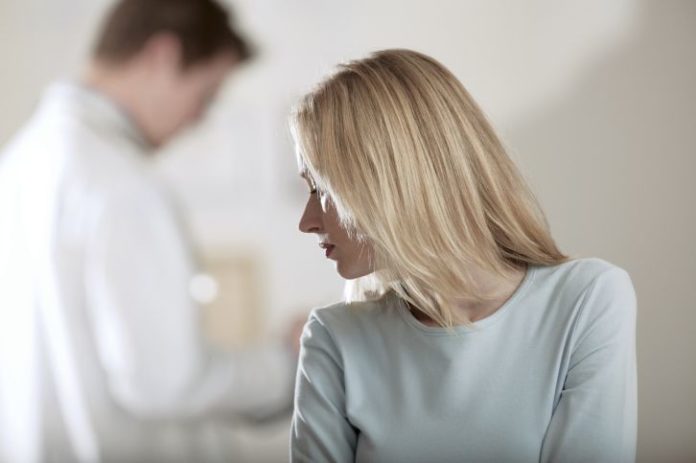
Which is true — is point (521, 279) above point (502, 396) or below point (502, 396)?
above

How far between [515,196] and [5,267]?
2084 millimetres

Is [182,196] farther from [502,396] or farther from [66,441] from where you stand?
[502,396]

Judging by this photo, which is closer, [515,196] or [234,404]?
[515,196]

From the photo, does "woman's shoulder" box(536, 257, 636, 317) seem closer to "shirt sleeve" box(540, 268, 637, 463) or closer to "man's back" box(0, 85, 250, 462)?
"shirt sleeve" box(540, 268, 637, 463)

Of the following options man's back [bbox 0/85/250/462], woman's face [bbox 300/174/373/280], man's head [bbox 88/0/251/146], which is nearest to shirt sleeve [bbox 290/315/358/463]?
woman's face [bbox 300/174/373/280]

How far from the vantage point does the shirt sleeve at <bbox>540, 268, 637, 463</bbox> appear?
1088mm

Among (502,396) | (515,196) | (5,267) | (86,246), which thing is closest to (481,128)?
(515,196)

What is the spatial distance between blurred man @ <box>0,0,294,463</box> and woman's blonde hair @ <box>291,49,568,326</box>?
1.72 m

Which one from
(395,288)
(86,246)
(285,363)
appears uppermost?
(395,288)

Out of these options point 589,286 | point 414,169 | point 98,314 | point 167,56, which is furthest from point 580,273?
point 167,56

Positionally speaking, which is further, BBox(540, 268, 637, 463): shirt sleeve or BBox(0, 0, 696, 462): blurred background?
BBox(0, 0, 696, 462): blurred background

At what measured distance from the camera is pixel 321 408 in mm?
1208

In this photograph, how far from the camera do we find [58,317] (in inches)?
109

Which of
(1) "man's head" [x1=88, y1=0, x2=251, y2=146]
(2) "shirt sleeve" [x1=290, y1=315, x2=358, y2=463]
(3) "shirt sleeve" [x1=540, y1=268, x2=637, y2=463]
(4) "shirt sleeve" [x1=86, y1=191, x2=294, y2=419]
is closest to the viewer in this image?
(3) "shirt sleeve" [x1=540, y1=268, x2=637, y2=463]
